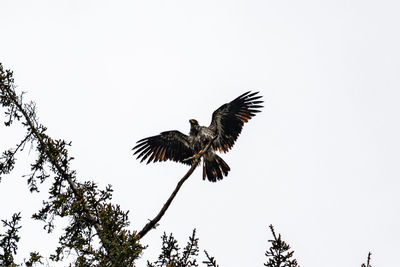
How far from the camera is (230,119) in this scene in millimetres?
12875

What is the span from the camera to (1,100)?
5262mm

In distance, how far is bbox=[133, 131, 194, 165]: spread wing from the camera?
1316 centimetres

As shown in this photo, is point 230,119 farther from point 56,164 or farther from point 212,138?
point 56,164

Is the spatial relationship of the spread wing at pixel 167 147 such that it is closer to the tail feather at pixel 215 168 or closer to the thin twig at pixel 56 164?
the tail feather at pixel 215 168

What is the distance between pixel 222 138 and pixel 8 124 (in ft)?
26.4

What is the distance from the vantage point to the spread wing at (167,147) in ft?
43.2

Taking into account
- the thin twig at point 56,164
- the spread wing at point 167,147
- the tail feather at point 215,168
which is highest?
the spread wing at point 167,147

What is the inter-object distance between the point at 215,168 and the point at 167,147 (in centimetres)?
169

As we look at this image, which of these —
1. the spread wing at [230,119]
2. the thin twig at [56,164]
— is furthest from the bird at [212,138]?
the thin twig at [56,164]

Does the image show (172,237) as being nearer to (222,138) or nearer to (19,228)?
(19,228)

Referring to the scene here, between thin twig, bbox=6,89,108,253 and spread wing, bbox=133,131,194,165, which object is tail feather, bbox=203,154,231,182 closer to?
spread wing, bbox=133,131,194,165

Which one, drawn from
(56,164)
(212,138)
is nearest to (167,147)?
(212,138)

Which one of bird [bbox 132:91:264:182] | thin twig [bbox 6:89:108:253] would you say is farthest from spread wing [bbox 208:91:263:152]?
thin twig [bbox 6:89:108:253]

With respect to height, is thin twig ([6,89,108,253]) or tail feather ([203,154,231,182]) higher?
tail feather ([203,154,231,182])
